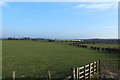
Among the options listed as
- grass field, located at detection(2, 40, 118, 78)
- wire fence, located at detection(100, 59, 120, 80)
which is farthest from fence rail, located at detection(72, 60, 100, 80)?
grass field, located at detection(2, 40, 118, 78)

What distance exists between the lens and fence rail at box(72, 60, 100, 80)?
9.38 m

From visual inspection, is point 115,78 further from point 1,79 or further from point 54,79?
point 1,79

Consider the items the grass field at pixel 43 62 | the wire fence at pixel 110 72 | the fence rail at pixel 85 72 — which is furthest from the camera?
the grass field at pixel 43 62

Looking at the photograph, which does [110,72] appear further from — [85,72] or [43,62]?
[43,62]

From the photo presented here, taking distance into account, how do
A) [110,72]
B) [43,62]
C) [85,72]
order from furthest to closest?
[43,62] < [110,72] < [85,72]

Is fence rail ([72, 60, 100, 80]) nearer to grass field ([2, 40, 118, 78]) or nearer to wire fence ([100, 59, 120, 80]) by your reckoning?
wire fence ([100, 59, 120, 80])

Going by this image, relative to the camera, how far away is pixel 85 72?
35.3 feet

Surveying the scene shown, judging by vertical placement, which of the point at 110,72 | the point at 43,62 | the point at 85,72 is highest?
→ the point at 85,72

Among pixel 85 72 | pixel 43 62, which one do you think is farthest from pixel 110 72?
pixel 43 62

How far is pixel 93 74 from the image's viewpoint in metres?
12.3

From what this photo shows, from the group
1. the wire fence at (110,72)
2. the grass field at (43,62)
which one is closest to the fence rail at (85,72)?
the wire fence at (110,72)

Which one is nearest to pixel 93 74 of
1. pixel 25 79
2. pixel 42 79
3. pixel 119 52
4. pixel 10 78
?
pixel 42 79

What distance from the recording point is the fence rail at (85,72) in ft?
30.8

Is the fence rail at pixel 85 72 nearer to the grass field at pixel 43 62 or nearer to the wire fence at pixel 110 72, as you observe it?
the wire fence at pixel 110 72
